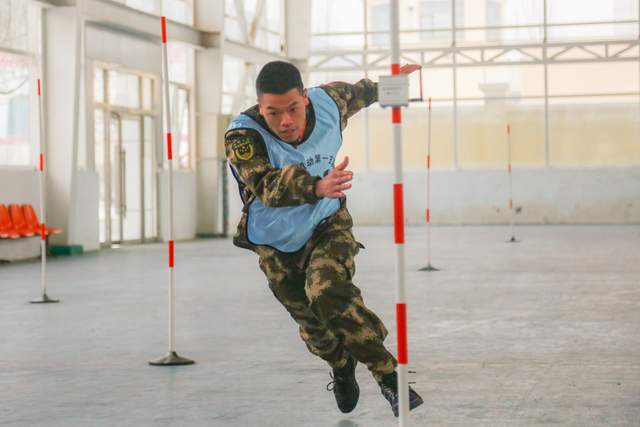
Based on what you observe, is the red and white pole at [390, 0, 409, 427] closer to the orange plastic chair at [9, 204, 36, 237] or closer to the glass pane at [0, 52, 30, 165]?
the orange plastic chair at [9, 204, 36, 237]

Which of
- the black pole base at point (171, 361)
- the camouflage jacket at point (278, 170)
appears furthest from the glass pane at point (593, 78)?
the camouflage jacket at point (278, 170)

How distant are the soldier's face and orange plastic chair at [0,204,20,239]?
560 inches

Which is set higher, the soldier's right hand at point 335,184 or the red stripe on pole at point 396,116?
the red stripe on pole at point 396,116

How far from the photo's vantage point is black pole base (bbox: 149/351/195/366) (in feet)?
23.9

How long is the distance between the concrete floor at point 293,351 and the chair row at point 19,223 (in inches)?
124

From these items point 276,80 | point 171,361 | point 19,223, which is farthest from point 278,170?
point 19,223

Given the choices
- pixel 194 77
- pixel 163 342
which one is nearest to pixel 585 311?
pixel 163 342

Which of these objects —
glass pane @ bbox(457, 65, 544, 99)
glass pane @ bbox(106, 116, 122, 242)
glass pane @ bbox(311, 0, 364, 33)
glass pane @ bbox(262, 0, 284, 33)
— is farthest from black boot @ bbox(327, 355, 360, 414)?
glass pane @ bbox(311, 0, 364, 33)

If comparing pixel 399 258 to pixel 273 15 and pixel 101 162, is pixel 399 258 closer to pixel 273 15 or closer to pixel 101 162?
pixel 101 162

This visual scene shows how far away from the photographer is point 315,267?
4.97 m

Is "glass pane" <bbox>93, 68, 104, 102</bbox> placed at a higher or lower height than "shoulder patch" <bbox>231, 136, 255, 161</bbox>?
higher

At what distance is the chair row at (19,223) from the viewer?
18500mm

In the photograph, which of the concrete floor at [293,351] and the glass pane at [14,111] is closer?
the concrete floor at [293,351]

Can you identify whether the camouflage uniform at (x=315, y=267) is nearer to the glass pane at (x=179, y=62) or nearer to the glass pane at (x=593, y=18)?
the glass pane at (x=179, y=62)
